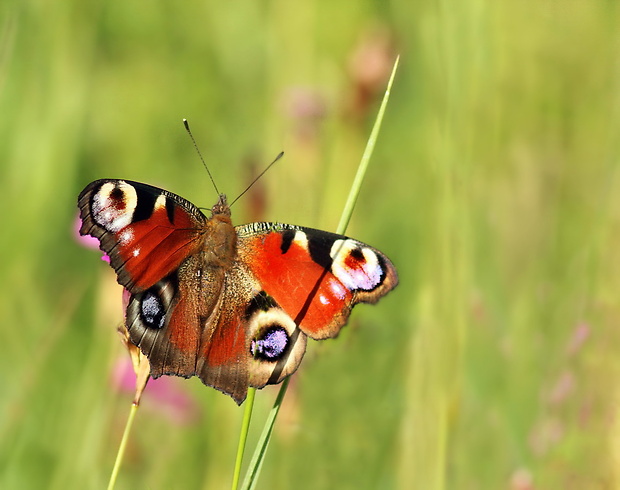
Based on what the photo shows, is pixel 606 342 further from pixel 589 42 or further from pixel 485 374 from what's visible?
pixel 589 42

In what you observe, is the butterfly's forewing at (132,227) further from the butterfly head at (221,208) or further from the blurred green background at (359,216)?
the blurred green background at (359,216)

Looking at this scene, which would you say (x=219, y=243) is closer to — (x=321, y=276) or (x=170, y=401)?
(x=321, y=276)

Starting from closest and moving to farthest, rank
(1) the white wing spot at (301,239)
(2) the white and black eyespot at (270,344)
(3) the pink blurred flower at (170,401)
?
(2) the white and black eyespot at (270,344) < (1) the white wing spot at (301,239) < (3) the pink blurred flower at (170,401)

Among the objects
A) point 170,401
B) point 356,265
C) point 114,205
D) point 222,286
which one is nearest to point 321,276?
point 356,265

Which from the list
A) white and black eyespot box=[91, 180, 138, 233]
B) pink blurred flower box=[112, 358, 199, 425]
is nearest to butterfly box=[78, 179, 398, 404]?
white and black eyespot box=[91, 180, 138, 233]

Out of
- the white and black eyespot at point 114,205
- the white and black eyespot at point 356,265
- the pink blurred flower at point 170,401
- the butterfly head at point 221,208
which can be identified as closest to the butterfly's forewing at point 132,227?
the white and black eyespot at point 114,205

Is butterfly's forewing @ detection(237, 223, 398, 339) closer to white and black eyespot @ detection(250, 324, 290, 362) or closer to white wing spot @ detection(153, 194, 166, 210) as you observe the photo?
white and black eyespot @ detection(250, 324, 290, 362)
